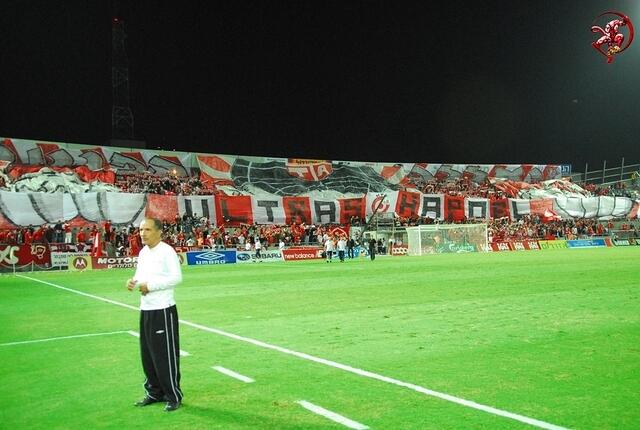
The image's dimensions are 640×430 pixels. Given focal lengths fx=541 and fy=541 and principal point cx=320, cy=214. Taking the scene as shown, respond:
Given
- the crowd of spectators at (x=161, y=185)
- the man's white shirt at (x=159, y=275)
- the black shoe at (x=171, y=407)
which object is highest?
the crowd of spectators at (x=161, y=185)

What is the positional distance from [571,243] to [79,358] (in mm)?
54307

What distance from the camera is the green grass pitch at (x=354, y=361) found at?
525 centimetres

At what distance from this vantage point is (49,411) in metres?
5.64

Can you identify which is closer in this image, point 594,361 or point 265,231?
point 594,361

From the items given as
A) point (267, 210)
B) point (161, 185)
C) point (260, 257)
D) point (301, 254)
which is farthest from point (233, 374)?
point (267, 210)

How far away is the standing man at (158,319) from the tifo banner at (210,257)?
30.9m

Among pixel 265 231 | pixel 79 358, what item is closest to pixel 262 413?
pixel 79 358

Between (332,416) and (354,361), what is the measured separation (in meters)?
2.38

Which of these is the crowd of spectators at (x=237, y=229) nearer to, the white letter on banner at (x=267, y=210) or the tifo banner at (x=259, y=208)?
the tifo banner at (x=259, y=208)

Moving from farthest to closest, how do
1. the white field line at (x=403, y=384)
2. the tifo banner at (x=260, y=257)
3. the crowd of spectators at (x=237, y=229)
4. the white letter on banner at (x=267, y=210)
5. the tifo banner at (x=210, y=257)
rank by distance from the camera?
the white letter on banner at (x=267, y=210)
the tifo banner at (x=260, y=257)
the tifo banner at (x=210, y=257)
the crowd of spectators at (x=237, y=229)
the white field line at (x=403, y=384)

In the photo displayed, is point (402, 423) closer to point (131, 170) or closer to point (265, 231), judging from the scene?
point (265, 231)

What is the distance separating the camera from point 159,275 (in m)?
5.66

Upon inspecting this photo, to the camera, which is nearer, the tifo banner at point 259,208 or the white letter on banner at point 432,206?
the tifo banner at point 259,208

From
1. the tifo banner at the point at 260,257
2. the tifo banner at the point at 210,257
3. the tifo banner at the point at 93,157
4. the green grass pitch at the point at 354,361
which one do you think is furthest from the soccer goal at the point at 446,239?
the green grass pitch at the point at 354,361
